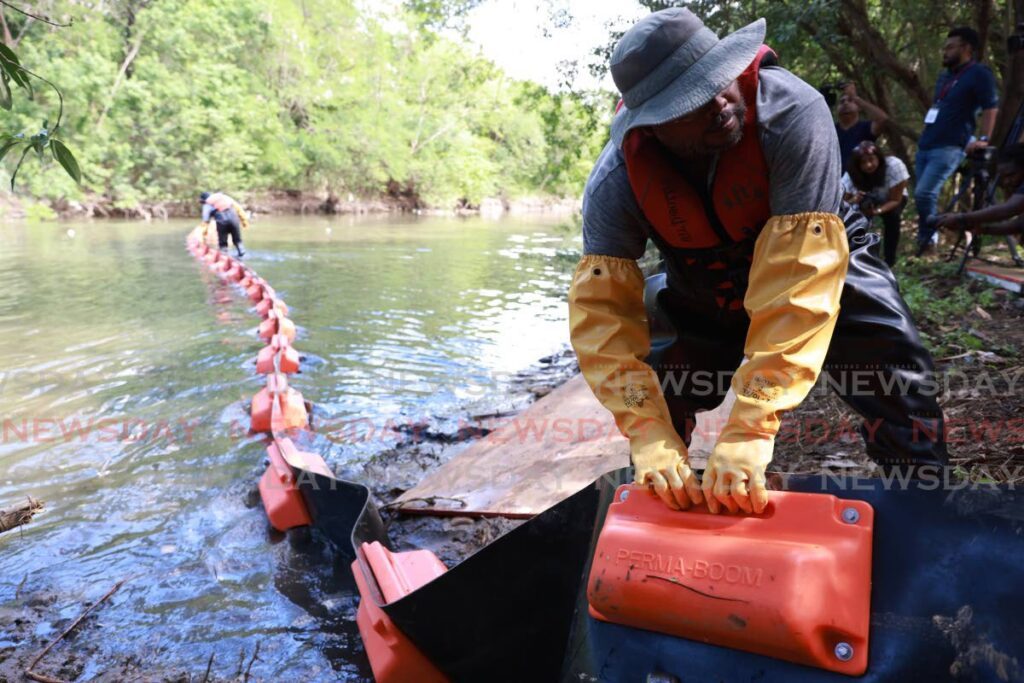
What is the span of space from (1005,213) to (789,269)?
3.80 m

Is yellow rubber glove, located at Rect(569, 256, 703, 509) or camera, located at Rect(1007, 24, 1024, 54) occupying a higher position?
camera, located at Rect(1007, 24, 1024, 54)

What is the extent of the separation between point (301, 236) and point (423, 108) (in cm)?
2298

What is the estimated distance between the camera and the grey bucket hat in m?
1.73

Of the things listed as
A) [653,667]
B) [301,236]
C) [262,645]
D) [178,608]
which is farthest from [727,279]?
[301,236]

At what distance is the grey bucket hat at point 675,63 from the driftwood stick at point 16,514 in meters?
2.11

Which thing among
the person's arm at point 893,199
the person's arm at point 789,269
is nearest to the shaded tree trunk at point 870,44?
the person's arm at point 893,199

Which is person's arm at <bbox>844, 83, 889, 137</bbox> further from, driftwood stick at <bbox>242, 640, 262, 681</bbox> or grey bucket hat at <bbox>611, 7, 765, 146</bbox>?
driftwood stick at <bbox>242, 640, 262, 681</bbox>

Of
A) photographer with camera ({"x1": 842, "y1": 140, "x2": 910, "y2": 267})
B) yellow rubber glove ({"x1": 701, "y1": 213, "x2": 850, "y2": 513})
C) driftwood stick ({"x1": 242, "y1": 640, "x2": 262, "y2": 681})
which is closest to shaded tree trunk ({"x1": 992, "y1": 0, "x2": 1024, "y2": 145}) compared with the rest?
photographer with camera ({"x1": 842, "y1": 140, "x2": 910, "y2": 267})

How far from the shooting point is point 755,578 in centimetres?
141

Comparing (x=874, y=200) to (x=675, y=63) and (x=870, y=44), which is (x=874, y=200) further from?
(x=675, y=63)

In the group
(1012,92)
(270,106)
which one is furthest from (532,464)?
(270,106)

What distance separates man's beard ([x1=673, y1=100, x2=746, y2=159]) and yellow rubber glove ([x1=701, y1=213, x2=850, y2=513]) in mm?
251

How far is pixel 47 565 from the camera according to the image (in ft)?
10.9

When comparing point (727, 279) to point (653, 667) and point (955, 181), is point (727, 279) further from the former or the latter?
point (955, 181)
